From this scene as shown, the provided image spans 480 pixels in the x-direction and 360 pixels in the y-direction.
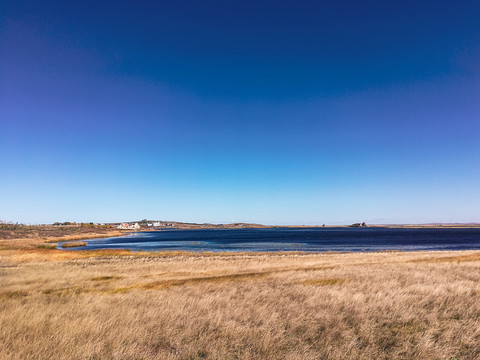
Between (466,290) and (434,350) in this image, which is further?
(466,290)

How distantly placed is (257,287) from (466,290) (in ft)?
34.5

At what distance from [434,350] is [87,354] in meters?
8.91

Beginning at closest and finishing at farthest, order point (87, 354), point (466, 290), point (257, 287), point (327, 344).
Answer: point (87, 354) → point (327, 344) → point (466, 290) → point (257, 287)

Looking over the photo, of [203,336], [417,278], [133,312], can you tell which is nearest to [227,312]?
[203,336]

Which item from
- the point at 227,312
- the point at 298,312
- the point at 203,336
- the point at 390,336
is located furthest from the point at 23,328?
the point at 390,336

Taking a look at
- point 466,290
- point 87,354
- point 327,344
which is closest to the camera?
point 87,354

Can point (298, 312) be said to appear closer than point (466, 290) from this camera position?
Yes

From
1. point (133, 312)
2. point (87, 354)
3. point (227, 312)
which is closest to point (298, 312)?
point (227, 312)

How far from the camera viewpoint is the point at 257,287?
1672 centimetres

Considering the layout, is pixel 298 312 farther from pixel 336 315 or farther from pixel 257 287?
pixel 257 287

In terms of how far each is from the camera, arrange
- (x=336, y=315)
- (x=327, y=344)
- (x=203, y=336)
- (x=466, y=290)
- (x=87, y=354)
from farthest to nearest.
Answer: (x=466, y=290) → (x=336, y=315) → (x=203, y=336) → (x=327, y=344) → (x=87, y=354)

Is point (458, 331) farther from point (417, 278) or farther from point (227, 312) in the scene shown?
point (417, 278)

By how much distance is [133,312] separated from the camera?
11.2 meters

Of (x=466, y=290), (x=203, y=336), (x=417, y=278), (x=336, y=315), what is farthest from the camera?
(x=417, y=278)
